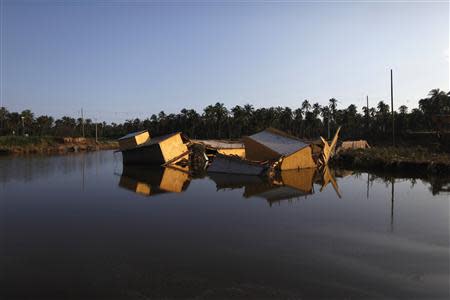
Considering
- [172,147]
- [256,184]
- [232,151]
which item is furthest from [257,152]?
[172,147]

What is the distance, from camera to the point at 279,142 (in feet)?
88.4

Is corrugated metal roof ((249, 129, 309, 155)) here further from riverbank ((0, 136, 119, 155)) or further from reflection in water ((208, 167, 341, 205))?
riverbank ((0, 136, 119, 155))

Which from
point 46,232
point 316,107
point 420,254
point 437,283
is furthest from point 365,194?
point 316,107

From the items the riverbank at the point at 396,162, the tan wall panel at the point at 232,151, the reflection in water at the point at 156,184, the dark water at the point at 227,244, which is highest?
the tan wall panel at the point at 232,151

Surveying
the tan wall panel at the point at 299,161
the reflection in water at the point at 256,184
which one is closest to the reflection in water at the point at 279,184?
the reflection in water at the point at 256,184

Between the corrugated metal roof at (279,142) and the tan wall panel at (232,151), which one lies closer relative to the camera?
the corrugated metal roof at (279,142)

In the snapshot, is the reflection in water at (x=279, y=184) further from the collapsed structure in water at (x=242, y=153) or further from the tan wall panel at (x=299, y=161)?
the collapsed structure in water at (x=242, y=153)

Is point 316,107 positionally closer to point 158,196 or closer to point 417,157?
point 417,157

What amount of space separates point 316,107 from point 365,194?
6784 centimetres

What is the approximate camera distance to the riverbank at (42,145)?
174 feet

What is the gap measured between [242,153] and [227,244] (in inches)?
1067

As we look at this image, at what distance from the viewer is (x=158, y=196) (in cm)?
1617

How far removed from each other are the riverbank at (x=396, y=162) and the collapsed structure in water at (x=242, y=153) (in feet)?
5.19

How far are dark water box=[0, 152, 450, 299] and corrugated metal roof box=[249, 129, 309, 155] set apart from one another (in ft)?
29.4
